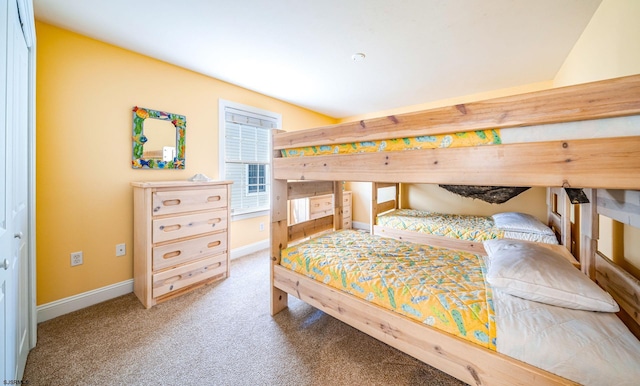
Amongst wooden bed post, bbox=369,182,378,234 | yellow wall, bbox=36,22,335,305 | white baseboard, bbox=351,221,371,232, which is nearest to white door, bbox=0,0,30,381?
yellow wall, bbox=36,22,335,305

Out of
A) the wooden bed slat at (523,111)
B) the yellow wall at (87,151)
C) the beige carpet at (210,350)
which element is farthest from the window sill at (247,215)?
the wooden bed slat at (523,111)

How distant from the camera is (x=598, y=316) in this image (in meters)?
0.93

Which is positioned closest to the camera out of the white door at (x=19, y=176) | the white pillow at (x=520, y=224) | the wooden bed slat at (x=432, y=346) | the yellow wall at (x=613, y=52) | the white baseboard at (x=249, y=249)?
the wooden bed slat at (x=432, y=346)

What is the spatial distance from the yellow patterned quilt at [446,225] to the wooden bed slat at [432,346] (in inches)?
76.2

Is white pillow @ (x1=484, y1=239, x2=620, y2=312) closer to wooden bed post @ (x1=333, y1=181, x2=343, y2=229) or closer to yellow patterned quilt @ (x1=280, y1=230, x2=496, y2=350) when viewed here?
yellow patterned quilt @ (x1=280, y1=230, x2=496, y2=350)

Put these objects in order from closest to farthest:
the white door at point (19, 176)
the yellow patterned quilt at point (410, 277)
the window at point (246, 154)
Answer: the yellow patterned quilt at point (410, 277), the white door at point (19, 176), the window at point (246, 154)

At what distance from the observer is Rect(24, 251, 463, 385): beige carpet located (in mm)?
1314

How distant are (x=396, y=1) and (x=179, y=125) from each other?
231 cm

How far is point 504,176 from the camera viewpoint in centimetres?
92

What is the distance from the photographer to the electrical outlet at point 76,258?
6.42 feet

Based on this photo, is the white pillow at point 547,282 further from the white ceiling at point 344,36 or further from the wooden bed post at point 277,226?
the white ceiling at point 344,36

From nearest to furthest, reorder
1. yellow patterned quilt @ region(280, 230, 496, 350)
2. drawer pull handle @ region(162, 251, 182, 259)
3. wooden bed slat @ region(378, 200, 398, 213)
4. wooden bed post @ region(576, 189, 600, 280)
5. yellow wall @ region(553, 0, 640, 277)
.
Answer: yellow patterned quilt @ region(280, 230, 496, 350)
yellow wall @ region(553, 0, 640, 277)
wooden bed post @ region(576, 189, 600, 280)
drawer pull handle @ region(162, 251, 182, 259)
wooden bed slat @ region(378, 200, 398, 213)

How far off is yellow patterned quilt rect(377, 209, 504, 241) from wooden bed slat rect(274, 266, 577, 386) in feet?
6.35

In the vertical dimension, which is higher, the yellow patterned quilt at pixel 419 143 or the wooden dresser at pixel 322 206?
the yellow patterned quilt at pixel 419 143
